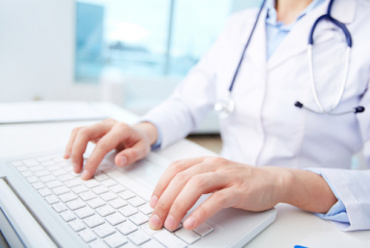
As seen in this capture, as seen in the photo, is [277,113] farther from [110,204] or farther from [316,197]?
[110,204]

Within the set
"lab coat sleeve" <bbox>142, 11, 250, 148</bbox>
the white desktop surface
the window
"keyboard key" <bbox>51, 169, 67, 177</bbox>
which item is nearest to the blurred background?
the window

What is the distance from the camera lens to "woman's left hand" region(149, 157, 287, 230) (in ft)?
1.14

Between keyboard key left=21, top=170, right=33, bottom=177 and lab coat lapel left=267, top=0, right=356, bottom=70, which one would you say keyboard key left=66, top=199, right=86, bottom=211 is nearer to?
keyboard key left=21, top=170, right=33, bottom=177

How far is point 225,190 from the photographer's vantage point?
37 cm

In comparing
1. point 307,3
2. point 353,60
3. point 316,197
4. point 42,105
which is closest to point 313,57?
point 353,60

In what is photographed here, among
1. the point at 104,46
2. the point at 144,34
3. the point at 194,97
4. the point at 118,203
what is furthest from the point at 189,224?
the point at 144,34

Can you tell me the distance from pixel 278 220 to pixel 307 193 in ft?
0.23

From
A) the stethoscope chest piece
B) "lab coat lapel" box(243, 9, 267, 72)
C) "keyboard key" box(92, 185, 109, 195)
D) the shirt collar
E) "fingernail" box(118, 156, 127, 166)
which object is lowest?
"keyboard key" box(92, 185, 109, 195)

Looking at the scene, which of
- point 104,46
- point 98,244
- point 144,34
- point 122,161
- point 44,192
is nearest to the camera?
point 98,244

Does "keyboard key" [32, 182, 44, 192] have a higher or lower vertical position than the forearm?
lower

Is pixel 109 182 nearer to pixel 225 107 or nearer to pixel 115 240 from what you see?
pixel 115 240

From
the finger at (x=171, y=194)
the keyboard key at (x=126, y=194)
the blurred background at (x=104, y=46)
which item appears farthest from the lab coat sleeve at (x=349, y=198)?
the blurred background at (x=104, y=46)

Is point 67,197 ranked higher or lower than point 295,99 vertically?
lower

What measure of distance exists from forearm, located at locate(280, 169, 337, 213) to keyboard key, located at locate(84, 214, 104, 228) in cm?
28
